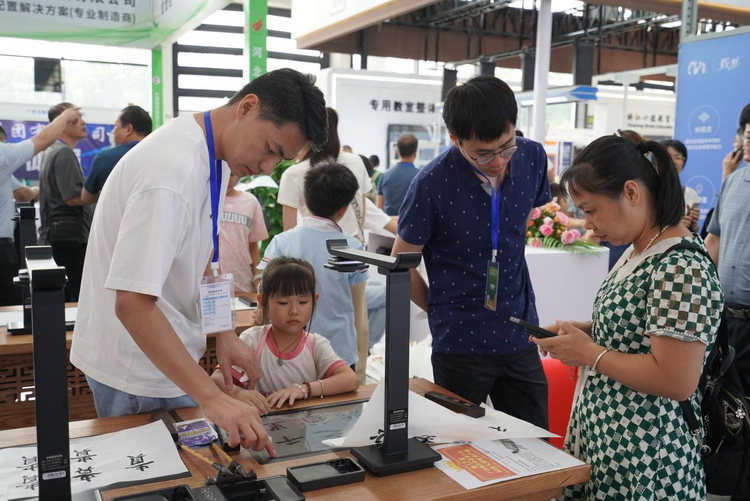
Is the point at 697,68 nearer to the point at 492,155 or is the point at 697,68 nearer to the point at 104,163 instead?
the point at 492,155

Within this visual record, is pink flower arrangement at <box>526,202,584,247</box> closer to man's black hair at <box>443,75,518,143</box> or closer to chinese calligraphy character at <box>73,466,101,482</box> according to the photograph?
man's black hair at <box>443,75,518,143</box>

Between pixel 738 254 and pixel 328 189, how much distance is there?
177 cm

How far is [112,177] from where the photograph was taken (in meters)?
1.35

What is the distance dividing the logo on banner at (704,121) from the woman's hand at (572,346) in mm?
3149

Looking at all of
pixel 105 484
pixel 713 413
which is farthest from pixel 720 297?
pixel 105 484

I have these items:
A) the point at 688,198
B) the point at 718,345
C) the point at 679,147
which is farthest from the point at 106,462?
the point at 679,147

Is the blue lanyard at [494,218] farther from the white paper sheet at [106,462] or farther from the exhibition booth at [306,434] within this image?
the white paper sheet at [106,462]

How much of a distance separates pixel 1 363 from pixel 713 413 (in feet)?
7.66

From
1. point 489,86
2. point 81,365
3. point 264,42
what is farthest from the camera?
point 264,42

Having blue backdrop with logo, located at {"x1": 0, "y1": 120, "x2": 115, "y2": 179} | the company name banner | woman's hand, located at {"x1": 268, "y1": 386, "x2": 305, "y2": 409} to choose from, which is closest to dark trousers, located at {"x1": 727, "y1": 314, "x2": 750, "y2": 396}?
woman's hand, located at {"x1": 268, "y1": 386, "x2": 305, "y2": 409}

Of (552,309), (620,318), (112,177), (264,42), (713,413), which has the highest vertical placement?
(264,42)

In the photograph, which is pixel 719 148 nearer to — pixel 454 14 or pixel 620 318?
pixel 620 318

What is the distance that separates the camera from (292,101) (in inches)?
53.5

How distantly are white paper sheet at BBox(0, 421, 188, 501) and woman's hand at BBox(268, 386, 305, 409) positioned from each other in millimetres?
280
